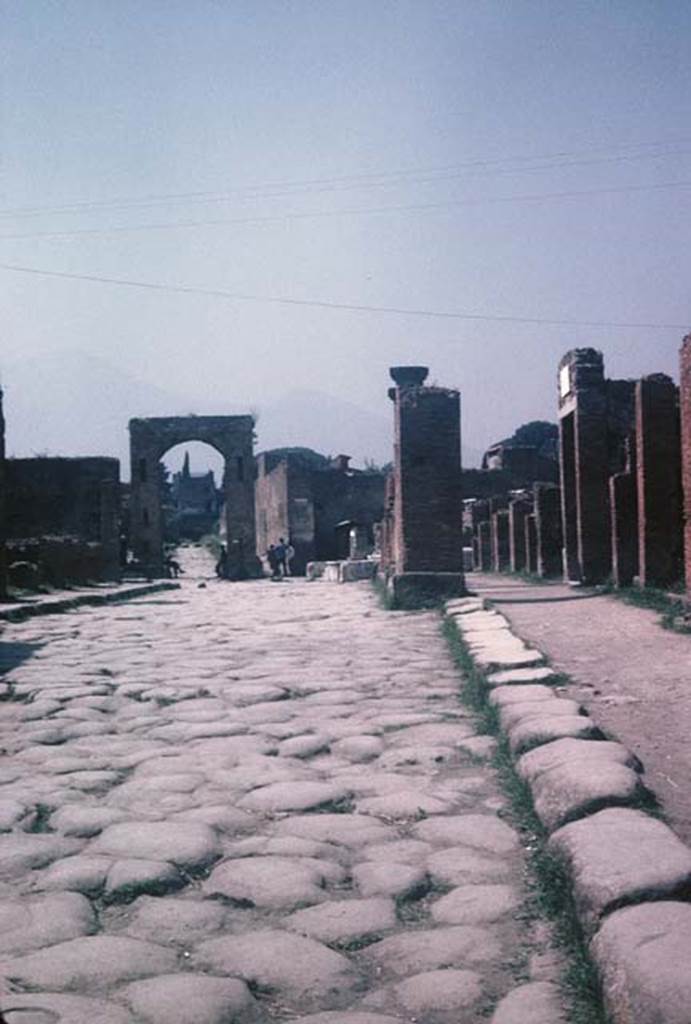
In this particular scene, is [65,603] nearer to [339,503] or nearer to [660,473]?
[660,473]

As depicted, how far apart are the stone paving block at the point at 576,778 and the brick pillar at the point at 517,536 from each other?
57.0 ft

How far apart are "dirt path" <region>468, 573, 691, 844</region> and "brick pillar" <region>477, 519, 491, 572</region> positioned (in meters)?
15.1

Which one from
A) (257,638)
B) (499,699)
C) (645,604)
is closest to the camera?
(499,699)

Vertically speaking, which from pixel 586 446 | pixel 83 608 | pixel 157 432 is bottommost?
pixel 83 608

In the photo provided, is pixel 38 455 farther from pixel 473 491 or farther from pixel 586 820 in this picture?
pixel 586 820

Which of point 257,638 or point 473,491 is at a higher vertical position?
point 473,491

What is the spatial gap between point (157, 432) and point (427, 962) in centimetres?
3347

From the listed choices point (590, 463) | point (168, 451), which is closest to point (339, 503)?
point (168, 451)

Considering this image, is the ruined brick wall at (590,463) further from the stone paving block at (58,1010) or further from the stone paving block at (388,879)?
the stone paving block at (58,1010)

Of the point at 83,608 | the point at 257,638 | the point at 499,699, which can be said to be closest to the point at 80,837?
the point at 499,699

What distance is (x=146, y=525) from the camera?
113ft

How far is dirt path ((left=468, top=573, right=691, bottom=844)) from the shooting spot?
3516 mm

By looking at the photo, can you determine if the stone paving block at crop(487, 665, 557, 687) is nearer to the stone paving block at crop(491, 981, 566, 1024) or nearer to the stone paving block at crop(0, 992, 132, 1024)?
the stone paving block at crop(491, 981, 566, 1024)

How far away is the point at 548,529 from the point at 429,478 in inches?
217
